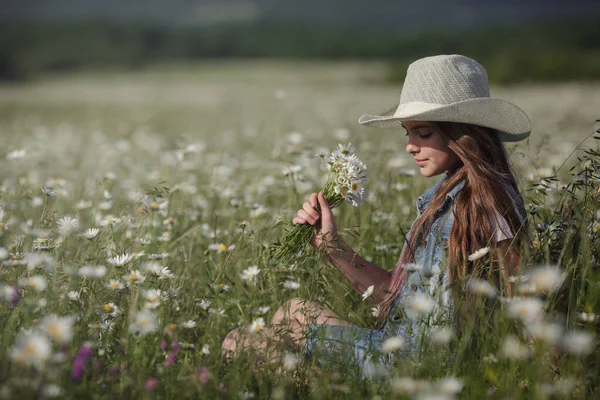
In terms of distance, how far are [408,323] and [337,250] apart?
1.72ft

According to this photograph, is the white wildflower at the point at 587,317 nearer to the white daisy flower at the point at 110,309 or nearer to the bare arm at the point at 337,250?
the bare arm at the point at 337,250

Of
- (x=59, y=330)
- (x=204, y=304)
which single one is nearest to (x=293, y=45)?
(x=204, y=304)

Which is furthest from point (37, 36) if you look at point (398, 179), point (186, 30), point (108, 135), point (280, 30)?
point (398, 179)

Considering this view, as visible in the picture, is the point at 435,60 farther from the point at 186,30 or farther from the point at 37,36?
the point at 186,30

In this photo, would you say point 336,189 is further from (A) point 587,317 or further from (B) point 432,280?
(A) point 587,317

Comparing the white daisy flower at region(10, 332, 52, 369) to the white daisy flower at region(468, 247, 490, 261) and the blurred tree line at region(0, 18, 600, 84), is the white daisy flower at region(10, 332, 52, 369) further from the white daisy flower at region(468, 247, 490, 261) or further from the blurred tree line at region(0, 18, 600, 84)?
the blurred tree line at region(0, 18, 600, 84)

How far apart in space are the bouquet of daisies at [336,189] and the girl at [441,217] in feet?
0.23

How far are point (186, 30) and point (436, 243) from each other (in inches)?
3100

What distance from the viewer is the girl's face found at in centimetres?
296

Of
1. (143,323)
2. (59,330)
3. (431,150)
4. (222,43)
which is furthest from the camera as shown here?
(222,43)

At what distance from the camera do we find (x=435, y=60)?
297 centimetres

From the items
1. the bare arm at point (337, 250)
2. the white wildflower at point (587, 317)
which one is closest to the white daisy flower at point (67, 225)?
the bare arm at point (337, 250)

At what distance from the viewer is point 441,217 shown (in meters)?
2.90

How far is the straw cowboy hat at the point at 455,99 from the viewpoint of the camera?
9.35 ft
